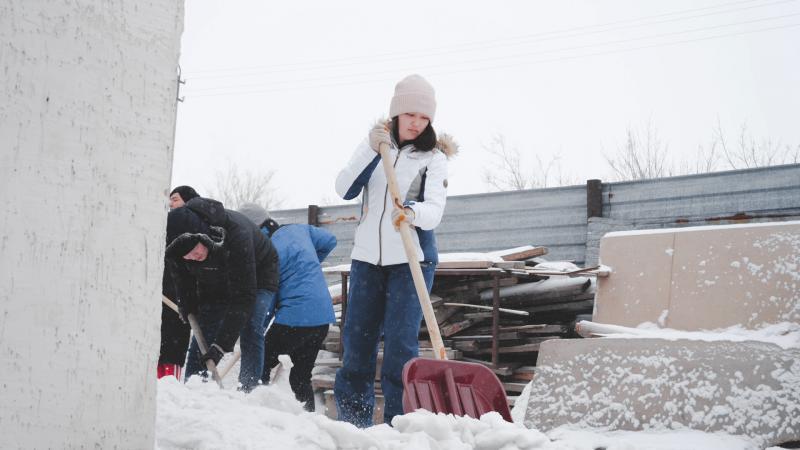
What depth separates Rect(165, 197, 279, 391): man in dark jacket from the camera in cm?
361

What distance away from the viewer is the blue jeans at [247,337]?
403cm

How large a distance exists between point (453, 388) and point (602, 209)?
16.3 ft

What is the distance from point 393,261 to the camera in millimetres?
3143

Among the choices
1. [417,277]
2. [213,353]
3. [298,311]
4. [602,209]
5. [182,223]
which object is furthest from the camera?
[602,209]

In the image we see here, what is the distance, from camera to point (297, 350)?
15.1 feet

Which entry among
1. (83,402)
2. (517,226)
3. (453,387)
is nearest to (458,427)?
(453,387)

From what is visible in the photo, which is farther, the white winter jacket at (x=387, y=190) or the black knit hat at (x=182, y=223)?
the black knit hat at (x=182, y=223)

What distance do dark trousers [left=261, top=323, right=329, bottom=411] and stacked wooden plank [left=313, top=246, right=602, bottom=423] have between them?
1672 mm

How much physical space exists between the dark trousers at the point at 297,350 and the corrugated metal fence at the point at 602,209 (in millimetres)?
3524

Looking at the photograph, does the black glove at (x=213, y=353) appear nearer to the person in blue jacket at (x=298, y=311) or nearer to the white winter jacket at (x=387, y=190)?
the person in blue jacket at (x=298, y=311)

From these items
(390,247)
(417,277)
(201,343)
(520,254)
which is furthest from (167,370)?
(520,254)

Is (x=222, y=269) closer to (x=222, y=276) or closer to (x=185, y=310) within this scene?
(x=222, y=276)

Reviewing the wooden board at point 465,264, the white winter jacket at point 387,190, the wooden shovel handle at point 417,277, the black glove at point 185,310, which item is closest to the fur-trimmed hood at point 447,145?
the white winter jacket at point 387,190

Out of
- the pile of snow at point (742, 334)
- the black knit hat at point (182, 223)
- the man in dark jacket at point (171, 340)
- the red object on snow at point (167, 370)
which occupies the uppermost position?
the black knit hat at point (182, 223)
